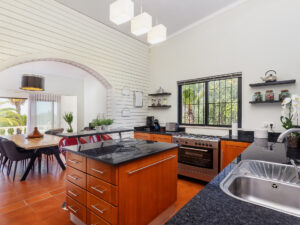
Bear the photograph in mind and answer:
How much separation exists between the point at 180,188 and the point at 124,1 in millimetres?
2960

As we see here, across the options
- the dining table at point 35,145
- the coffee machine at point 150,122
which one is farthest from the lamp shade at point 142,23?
the coffee machine at point 150,122

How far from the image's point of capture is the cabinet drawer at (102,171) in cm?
152

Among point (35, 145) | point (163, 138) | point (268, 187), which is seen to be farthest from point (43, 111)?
point (268, 187)

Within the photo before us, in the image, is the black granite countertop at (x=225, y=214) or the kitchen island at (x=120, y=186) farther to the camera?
the kitchen island at (x=120, y=186)

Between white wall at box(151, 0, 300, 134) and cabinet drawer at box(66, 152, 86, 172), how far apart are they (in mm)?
2864

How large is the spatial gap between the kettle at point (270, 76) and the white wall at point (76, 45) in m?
2.95

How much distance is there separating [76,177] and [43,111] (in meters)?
6.09

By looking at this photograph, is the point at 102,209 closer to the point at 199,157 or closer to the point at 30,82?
the point at 199,157

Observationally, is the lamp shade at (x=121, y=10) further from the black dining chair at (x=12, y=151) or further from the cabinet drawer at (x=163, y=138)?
the black dining chair at (x=12, y=151)

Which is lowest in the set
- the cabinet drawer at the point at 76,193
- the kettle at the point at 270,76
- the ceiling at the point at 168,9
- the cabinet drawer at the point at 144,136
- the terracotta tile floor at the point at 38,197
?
the terracotta tile floor at the point at 38,197

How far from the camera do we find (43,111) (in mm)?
6836

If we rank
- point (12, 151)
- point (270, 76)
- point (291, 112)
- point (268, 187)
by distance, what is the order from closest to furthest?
point (268, 187) → point (291, 112) → point (270, 76) → point (12, 151)

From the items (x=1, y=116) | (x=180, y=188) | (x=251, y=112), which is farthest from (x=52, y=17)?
(x=1, y=116)

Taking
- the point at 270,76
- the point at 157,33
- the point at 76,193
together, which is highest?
the point at 157,33
